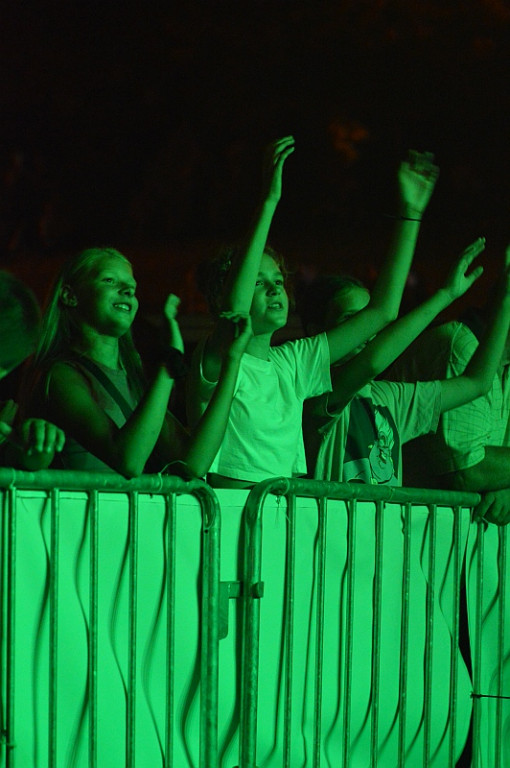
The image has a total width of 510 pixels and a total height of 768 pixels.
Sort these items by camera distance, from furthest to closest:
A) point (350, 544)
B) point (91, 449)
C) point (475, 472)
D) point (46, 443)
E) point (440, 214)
A: point (440, 214), point (475, 472), point (350, 544), point (91, 449), point (46, 443)

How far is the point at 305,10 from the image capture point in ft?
29.4

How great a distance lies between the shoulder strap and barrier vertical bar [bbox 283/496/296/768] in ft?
1.87

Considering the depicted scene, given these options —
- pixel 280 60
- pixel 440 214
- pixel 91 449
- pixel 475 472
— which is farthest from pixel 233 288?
pixel 280 60

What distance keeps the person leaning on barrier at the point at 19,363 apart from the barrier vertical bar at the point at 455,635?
5.44 ft

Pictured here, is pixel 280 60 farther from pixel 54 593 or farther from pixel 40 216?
pixel 54 593

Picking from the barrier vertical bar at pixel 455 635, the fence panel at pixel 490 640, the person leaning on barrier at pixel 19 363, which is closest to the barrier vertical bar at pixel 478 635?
the fence panel at pixel 490 640

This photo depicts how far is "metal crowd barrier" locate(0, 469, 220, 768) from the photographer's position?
8.49 feet

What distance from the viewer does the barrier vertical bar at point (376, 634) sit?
11.4 feet

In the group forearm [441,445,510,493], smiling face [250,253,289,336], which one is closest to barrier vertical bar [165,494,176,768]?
smiling face [250,253,289,336]

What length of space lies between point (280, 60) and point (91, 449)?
6538 mm

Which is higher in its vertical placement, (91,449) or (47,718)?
(91,449)

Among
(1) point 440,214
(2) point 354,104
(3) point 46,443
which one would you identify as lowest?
(3) point 46,443

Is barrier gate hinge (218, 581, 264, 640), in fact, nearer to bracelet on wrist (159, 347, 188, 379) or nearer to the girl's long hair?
bracelet on wrist (159, 347, 188, 379)

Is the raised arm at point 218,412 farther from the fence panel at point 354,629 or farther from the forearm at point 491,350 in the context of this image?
the forearm at point 491,350
